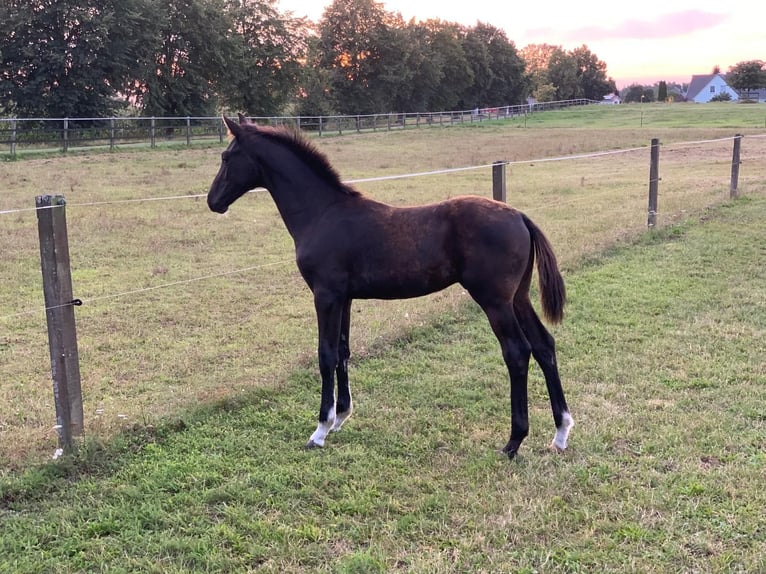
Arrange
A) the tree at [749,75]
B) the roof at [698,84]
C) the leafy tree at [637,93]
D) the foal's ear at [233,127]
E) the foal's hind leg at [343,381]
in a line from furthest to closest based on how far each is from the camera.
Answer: the roof at [698,84] < the leafy tree at [637,93] < the tree at [749,75] < the foal's hind leg at [343,381] < the foal's ear at [233,127]

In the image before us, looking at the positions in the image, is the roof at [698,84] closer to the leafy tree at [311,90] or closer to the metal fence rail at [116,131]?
the leafy tree at [311,90]

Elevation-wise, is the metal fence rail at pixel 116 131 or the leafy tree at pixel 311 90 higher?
the leafy tree at pixel 311 90

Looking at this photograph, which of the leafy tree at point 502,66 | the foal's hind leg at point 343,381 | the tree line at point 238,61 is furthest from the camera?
the leafy tree at point 502,66

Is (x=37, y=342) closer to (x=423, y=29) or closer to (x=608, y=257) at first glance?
(x=608, y=257)

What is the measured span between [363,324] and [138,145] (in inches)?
852

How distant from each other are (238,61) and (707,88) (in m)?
100

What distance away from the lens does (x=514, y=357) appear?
140 inches

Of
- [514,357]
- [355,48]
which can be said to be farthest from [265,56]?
[514,357]

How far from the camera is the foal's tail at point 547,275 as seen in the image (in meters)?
3.71

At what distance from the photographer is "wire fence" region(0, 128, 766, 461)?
15.5 feet

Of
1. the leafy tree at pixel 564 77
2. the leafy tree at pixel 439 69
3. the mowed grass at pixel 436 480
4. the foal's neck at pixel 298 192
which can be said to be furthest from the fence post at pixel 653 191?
the leafy tree at pixel 564 77

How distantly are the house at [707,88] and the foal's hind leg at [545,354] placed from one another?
12133cm

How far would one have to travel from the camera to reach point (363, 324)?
609 cm

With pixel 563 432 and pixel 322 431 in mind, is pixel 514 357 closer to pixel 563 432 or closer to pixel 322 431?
pixel 563 432
